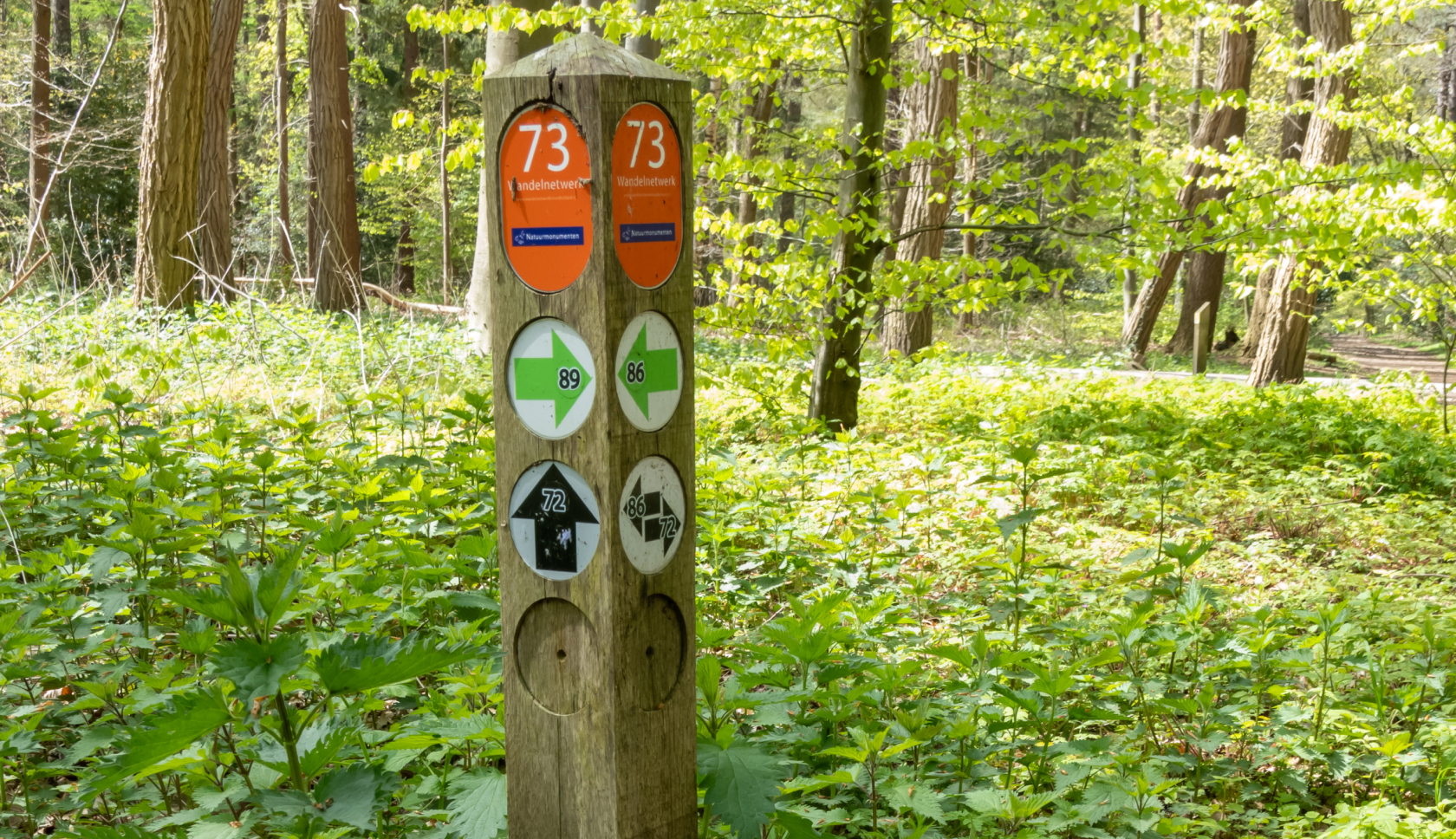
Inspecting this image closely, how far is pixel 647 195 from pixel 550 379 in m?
0.38

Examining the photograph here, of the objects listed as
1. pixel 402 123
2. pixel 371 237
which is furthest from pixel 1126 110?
pixel 371 237

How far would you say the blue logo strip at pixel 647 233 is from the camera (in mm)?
1765

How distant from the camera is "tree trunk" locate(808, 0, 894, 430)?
646 cm

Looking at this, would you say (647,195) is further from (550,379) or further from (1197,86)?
(1197,86)

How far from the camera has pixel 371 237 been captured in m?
28.0

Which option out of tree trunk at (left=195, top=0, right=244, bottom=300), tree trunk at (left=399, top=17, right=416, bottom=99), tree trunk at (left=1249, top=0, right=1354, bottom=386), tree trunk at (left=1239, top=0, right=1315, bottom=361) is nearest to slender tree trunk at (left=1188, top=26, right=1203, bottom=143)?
tree trunk at (left=1239, top=0, right=1315, bottom=361)

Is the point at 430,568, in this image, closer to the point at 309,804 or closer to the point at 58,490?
the point at 309,804

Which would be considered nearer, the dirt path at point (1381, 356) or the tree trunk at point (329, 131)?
the tree trunk at point (329, 131)

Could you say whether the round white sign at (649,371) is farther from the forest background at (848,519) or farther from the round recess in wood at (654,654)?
the forest background at (848,519)

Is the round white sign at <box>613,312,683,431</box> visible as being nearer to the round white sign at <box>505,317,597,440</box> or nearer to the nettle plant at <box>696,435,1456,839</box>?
the round white sign at <box>505,317,597,440</box>

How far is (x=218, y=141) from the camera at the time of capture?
14.3 metres

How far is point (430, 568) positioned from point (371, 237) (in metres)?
27.5

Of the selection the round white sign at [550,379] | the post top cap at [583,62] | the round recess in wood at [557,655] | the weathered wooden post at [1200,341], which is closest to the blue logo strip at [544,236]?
the round white sign at [550,379]

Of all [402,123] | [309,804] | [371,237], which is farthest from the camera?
[371,237]
